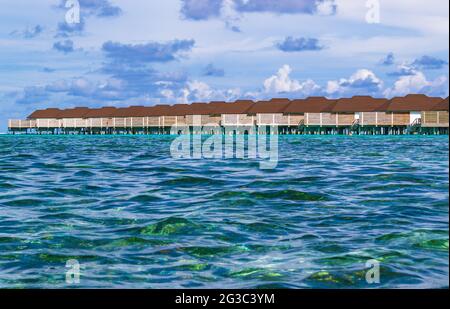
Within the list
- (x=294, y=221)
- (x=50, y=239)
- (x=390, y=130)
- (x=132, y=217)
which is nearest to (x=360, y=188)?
(x=294, y=221)

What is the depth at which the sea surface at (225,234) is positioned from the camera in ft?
22.2

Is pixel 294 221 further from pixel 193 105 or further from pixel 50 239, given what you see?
pixel 193 105

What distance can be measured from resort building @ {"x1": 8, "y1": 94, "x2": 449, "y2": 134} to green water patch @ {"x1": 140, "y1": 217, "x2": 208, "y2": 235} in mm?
70281

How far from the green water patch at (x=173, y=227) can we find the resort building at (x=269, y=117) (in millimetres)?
70281

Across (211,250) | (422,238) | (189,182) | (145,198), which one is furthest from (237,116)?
(211,250)

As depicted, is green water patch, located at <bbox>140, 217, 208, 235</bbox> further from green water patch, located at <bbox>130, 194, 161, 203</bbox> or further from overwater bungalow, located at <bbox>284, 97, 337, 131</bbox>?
overwater bungalow, located at <bbox>284, 97, 337, 131</bbox>

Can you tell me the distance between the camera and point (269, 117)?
98.4m

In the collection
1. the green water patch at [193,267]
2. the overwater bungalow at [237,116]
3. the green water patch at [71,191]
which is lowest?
the green water patch at [71,191]

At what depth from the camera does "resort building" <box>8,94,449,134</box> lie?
289 ft

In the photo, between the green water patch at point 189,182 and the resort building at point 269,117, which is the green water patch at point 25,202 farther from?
the resort building at point 269,117

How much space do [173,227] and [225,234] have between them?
87 centimetres

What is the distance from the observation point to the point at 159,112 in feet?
367

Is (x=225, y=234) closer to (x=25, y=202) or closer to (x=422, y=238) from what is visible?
(x=422, y=238)

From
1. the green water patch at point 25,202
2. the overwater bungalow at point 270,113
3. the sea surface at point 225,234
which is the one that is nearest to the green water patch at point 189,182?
the sea surface at point 225,234
